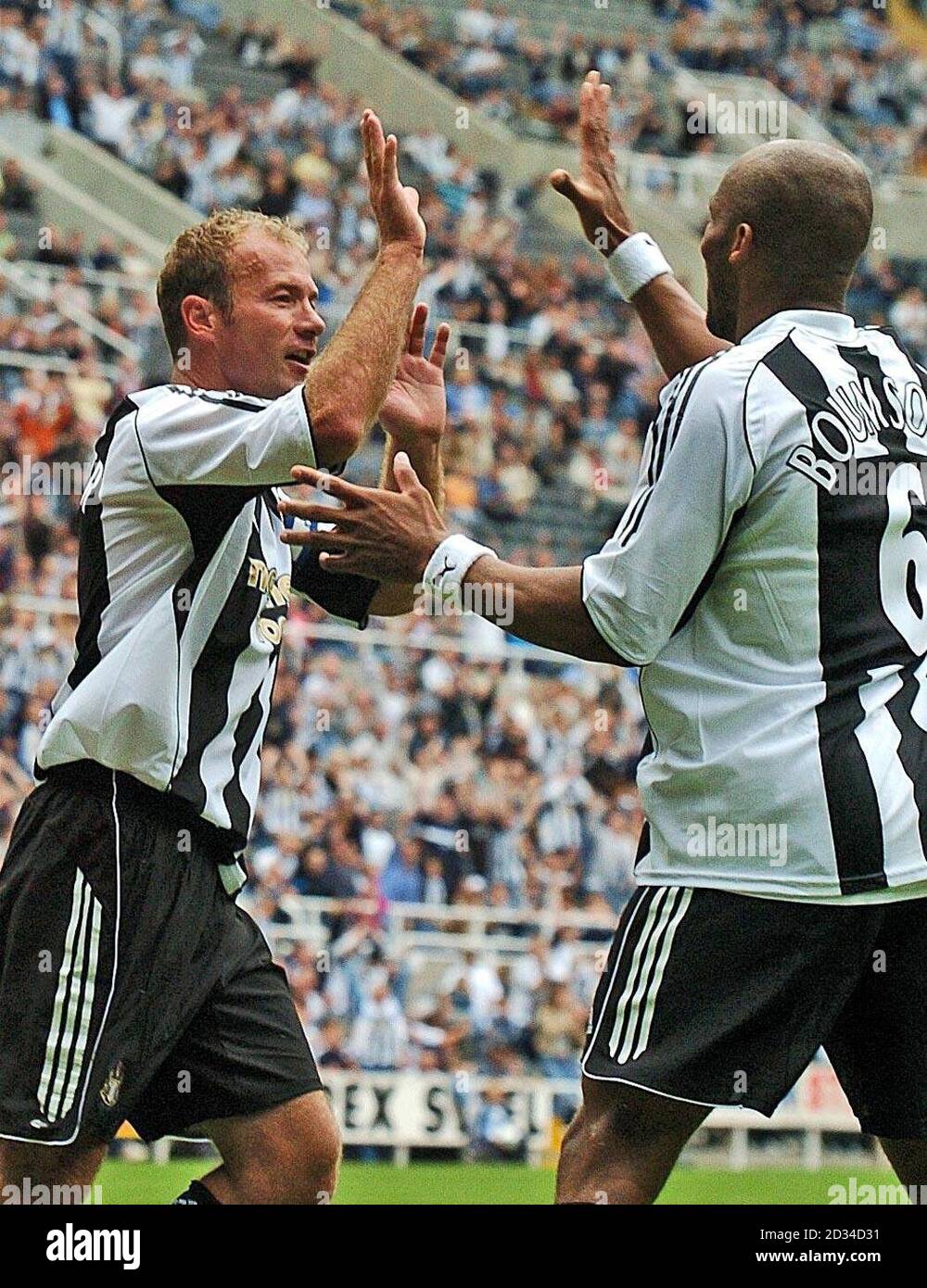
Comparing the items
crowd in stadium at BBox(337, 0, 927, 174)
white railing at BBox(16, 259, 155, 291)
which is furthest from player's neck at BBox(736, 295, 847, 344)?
crowd in stadium at BBox(337, 0, 927, 174)

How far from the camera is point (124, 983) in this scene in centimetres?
421

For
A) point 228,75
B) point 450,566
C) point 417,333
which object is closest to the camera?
point 450,566

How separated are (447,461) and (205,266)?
38.5 feet

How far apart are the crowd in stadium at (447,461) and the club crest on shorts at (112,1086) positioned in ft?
26.4

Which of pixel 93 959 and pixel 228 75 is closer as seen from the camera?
pixel 93 959

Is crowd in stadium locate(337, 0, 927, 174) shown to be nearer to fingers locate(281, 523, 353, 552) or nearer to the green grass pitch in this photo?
the green grass pitch

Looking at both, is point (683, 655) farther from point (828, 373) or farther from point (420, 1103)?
point (420, 1103)

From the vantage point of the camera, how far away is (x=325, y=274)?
17156 mm

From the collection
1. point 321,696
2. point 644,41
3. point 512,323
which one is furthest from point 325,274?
point 644,41

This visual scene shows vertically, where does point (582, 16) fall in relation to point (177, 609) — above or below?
above

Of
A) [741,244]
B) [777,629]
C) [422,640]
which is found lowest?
[777,629]

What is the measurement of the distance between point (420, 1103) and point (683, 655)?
9.22m

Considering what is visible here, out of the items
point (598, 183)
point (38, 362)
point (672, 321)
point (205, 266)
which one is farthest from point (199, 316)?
point (38, 362)

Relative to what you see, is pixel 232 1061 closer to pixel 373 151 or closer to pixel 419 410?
pixel 419 410
